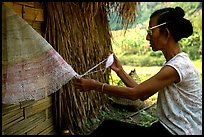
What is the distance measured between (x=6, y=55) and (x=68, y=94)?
1264 mm

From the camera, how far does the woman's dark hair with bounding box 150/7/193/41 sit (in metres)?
1.64

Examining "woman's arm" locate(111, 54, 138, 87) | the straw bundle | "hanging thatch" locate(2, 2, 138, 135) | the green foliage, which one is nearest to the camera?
"woman's arm" locate(111, 54, 138, 87)

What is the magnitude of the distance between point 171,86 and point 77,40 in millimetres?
1711

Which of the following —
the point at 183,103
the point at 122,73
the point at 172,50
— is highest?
the point at 172,50

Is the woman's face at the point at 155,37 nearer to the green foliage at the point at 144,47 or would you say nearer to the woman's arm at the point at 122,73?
the woman's arm at the point at 122,73

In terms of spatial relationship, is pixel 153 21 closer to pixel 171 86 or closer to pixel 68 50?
pixel 171 86

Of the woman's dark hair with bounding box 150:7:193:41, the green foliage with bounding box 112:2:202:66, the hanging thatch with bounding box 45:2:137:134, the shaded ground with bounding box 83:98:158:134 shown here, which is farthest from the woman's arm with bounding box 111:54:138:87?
the green foliage with bounding box 112:2:202:66

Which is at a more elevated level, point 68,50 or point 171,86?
point 68,50

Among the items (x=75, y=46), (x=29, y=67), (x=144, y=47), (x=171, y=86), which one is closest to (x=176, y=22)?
(x=171, y=86)

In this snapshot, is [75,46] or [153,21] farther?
[75,46]

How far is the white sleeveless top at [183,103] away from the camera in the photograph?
1568 mm

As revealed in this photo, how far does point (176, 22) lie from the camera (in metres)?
1.64

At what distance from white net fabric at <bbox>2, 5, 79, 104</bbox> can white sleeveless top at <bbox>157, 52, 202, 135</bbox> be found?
1.77ft

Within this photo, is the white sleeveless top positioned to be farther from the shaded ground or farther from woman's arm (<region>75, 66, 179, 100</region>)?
the shaded ground
